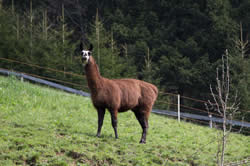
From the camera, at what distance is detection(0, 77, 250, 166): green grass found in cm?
801

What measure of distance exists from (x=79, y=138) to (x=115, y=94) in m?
1.49

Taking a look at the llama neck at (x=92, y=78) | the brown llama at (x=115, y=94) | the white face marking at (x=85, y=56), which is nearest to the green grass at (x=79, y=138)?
the brown llama at (x=115, y=94)

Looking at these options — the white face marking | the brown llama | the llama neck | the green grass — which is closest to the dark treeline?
the green grass

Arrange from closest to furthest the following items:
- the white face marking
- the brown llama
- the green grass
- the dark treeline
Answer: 1. the green grass
2. the white face marking
3. the brown llama
4. the dark treeline

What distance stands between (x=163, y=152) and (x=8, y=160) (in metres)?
4.03

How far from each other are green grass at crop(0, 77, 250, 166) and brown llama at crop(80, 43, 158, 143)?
74 centimetres

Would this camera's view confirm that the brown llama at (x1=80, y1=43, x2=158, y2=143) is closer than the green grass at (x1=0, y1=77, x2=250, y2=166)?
Answer: No

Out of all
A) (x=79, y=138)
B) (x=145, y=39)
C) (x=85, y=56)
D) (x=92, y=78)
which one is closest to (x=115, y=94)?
(x=92, y=78)

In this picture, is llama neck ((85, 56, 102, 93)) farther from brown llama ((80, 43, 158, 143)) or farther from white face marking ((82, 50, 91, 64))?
white face marking ((82, 50, 91, 64))

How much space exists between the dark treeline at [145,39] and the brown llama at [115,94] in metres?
8.02

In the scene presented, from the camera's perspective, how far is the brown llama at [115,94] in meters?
9.88

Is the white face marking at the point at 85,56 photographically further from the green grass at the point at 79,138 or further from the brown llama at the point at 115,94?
the green grass at the point at 79,138

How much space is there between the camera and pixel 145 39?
32.3 metres

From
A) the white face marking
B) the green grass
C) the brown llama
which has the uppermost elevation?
the white face marking
